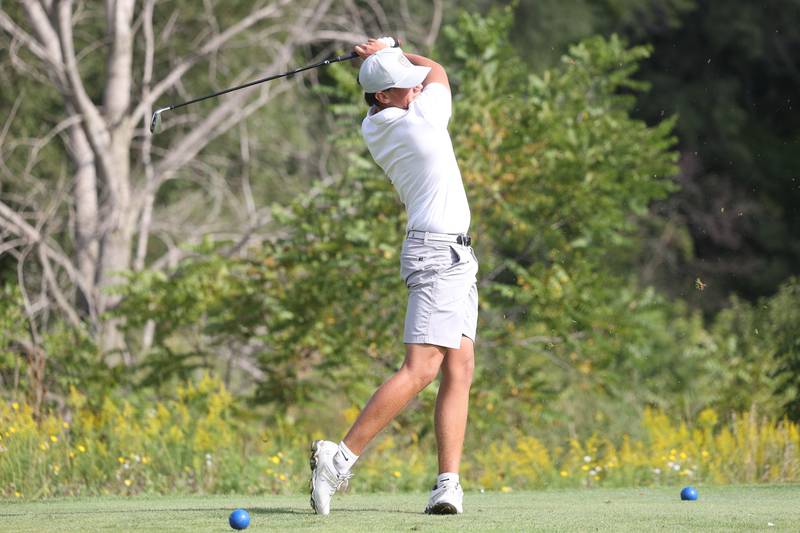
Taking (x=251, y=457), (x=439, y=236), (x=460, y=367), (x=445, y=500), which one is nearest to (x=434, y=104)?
(x=439, y=236)

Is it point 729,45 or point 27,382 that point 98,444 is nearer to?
point 27,382

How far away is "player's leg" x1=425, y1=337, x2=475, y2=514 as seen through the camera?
523 centimetres

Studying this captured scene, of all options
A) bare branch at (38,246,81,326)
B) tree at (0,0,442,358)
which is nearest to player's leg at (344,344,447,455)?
tree at (0,0,442,358)

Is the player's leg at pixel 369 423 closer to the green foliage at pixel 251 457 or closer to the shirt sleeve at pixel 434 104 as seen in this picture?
the shirt sleeve at pixel 434 104

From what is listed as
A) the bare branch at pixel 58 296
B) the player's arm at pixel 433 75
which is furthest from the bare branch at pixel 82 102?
the player's arm at pixel 433 75

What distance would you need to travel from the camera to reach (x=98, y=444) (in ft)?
26.3

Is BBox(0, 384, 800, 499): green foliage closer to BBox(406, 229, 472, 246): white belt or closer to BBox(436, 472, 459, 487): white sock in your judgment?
BBox(436, 472, 459, 487): white sock

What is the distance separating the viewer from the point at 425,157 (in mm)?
5188

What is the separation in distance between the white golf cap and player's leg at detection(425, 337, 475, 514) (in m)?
1.03

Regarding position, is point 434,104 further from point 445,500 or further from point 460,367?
point 445,500

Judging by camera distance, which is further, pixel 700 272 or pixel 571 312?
pixel 700 272

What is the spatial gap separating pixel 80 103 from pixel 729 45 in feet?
53.3

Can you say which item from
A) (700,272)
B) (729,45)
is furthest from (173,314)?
(729,45)

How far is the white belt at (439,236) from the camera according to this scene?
5191 millimetres
